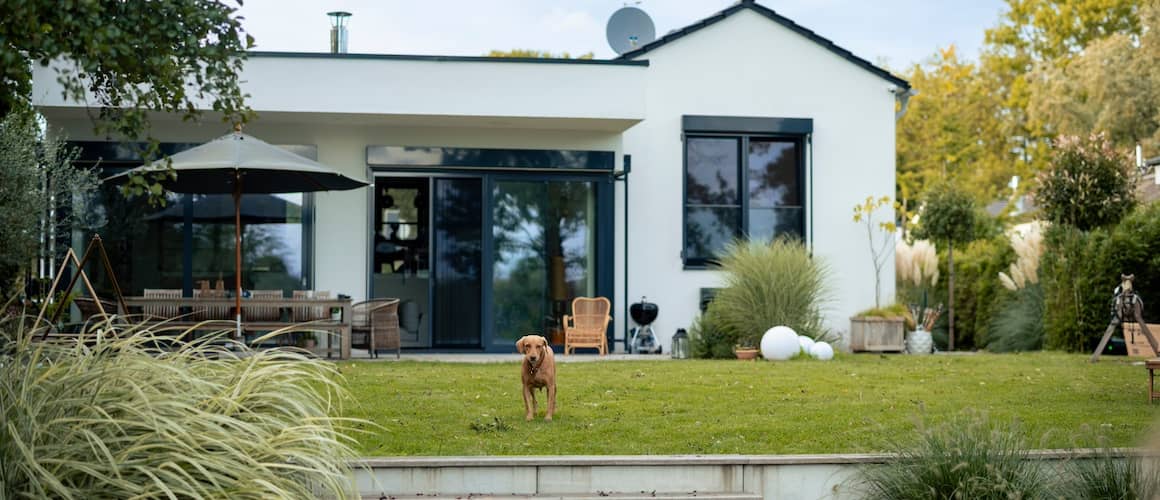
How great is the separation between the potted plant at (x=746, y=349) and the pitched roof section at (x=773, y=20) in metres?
3.85

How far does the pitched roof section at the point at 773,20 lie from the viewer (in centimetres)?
1474

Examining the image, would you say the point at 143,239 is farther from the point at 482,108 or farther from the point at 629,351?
the point at 629,351

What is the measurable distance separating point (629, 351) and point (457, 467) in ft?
29.5

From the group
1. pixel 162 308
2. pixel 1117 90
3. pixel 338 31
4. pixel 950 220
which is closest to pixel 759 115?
pixel 950 220

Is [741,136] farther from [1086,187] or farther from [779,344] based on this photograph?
[1086,187]

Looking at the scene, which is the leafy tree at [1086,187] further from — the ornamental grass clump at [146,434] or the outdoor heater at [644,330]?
the ornamental grass clump at [146,434]

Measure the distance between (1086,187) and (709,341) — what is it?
5.47 m

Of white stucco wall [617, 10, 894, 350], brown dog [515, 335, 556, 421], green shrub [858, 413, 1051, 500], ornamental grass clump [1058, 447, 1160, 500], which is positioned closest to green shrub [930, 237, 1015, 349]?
white stucco wall [617, 10, 894, 350]

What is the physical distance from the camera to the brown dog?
6.90 m

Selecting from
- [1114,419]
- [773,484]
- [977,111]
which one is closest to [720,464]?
[773,484]

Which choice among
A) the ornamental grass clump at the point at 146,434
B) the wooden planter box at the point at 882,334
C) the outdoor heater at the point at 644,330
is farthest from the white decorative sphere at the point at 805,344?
the ornamental grass clump at the point at 146,434

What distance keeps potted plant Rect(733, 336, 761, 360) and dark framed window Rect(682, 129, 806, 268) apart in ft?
6.80

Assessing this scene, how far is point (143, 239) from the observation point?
531 inches

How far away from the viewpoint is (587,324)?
14.0 metres
